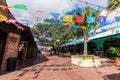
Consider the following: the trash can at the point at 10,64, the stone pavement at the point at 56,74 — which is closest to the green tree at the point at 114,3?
the stone pavement at the point at 56,74

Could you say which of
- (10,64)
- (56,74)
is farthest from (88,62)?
(10,64)

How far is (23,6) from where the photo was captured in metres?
10.5

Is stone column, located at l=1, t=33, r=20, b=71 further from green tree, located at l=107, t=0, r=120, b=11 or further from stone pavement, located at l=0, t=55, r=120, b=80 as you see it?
green tree, located at l=107, t=0, r=120, b=11

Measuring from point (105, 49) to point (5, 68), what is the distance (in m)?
21.0

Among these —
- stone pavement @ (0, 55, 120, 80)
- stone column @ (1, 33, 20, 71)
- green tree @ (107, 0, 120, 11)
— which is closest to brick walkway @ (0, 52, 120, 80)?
stone pavement @ (0, 55, 120, 80)

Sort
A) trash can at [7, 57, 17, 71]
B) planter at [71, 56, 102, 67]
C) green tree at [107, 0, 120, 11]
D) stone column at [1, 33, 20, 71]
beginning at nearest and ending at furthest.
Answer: stone column at [1, 33, 20, 71] < trash can at [7, 57, 17, 71] < green tree at [107, 0, 120, 11] < planter at [71, 56, 102, 67]

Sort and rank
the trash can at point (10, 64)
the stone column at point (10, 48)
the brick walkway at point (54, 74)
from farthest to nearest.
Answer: the trash can at point (10, 64) → the stone column at point (10, 48) → the brick walkway at point (54, 74)

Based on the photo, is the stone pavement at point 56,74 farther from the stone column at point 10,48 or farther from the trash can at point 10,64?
the stone column at point 10,48

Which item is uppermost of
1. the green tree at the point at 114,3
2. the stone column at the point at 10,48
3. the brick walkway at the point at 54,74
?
the green tree at the point at 114,3

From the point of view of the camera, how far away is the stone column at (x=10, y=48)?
41.3 ft

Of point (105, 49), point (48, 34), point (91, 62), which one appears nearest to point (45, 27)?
point (48, 34)

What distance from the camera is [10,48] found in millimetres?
13328

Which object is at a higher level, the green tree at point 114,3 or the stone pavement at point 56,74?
the green tree at point 114,3

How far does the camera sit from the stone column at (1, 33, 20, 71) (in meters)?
12.6
